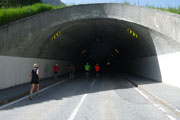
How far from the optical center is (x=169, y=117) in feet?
16.4

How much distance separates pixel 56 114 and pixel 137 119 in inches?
106

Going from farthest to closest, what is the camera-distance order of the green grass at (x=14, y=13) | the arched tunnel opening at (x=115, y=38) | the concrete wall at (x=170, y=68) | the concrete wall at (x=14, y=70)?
the arched tunnel opening at (x=115, y=38) < the green grass at (x=14, y=13) < the concrete wall at (x=14, y=70) < the concrete wall at (x=170, y=68)

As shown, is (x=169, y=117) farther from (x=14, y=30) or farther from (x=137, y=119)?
(x=14, y=30)

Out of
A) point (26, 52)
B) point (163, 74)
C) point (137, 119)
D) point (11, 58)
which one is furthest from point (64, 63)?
point (137, 119)

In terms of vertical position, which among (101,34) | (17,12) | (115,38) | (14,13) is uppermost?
(17,12)

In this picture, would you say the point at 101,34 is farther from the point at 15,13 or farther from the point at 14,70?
the point at 14,70

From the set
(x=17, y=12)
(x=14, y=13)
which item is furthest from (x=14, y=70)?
(x=17, y=12)

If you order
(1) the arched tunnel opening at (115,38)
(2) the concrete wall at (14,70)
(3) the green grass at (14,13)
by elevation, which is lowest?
(2) the concrete wall at (14,70)

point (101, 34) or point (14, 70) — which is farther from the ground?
point (101, 34)

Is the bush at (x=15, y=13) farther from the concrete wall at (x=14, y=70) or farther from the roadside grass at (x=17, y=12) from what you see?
the concrete wall at (x=14, y=70)

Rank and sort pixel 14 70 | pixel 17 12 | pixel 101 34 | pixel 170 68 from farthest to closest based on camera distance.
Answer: pixel 101 34 → pixel 17 12 → pixel 14 70 → pixel 170 68

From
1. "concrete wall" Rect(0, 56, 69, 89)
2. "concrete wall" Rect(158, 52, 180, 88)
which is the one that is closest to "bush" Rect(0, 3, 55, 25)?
"concrete wall" Rect(0, 56, 69, 89)

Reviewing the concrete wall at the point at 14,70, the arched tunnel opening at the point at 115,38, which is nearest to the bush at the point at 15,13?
the arched tunnel opening at the point at 115,38

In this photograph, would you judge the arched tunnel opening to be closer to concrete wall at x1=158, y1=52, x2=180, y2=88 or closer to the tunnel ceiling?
the tunnel ceiling
